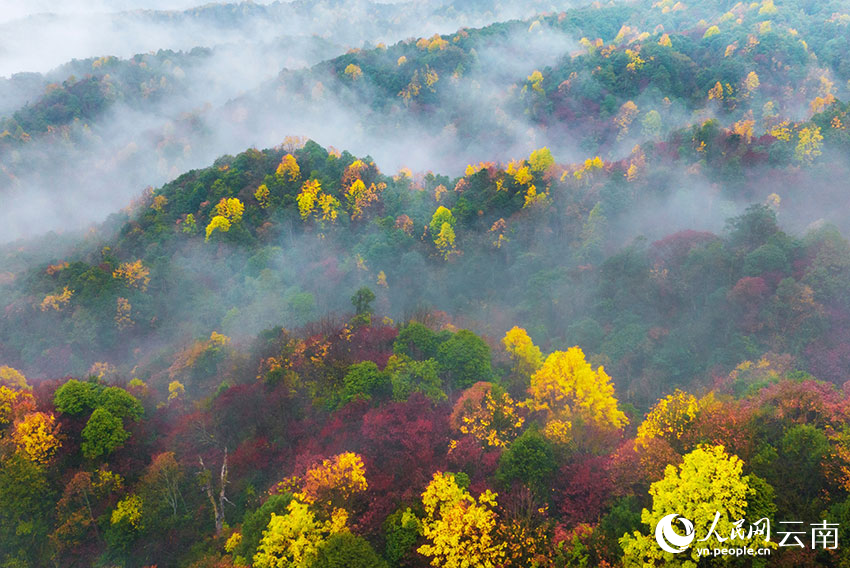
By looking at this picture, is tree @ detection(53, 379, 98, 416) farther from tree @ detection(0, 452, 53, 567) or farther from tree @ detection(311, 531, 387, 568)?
tree @ detection(311, 531, 387, 568)

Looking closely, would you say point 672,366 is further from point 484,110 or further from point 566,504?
point 484,110

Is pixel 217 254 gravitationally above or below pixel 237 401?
above

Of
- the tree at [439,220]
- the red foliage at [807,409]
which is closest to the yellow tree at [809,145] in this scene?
the tree at [439,220]

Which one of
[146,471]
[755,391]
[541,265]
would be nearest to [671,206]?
[541,265]

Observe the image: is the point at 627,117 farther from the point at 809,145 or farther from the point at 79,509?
the point at 79,509

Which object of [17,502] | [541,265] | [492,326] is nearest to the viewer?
[17,502]
